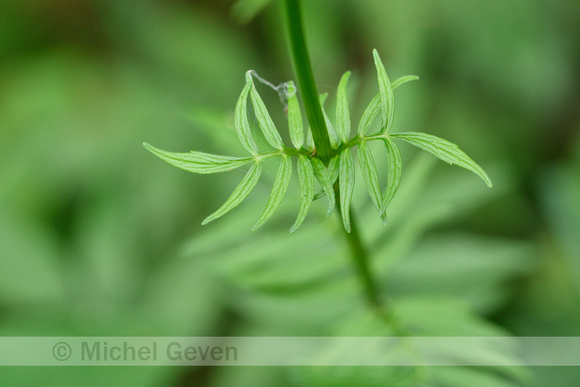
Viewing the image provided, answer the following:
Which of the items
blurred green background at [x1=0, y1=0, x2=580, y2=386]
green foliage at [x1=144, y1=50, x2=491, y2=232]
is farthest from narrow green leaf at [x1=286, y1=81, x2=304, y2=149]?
blurred green background at [x1=0, y1=0, x2=580, y2=386]

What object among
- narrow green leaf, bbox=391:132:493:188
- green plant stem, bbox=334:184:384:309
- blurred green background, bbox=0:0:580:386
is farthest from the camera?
blurred green background, bbox=0:0:580:386

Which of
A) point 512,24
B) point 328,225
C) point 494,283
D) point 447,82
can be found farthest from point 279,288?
point 512,24

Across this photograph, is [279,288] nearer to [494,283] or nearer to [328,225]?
[328,225]

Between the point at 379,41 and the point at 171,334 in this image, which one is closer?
the point at 171,334

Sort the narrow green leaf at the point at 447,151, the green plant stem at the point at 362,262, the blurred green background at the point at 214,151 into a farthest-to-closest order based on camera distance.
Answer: the blurred green background at the point at 214,151, the green plant stem at the point at 362,262, the narrow green leaf at the point at 447,151

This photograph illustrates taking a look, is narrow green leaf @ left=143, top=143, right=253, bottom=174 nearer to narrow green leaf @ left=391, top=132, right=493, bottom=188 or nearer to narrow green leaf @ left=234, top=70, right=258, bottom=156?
narrow green leaf @ left=234, top=70, right=258, bottom=156

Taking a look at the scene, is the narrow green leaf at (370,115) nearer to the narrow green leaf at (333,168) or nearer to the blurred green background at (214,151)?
the narrow green leaf at (333,168)

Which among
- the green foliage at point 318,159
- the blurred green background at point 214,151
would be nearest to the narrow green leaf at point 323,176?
the green foliage at point 318,159
